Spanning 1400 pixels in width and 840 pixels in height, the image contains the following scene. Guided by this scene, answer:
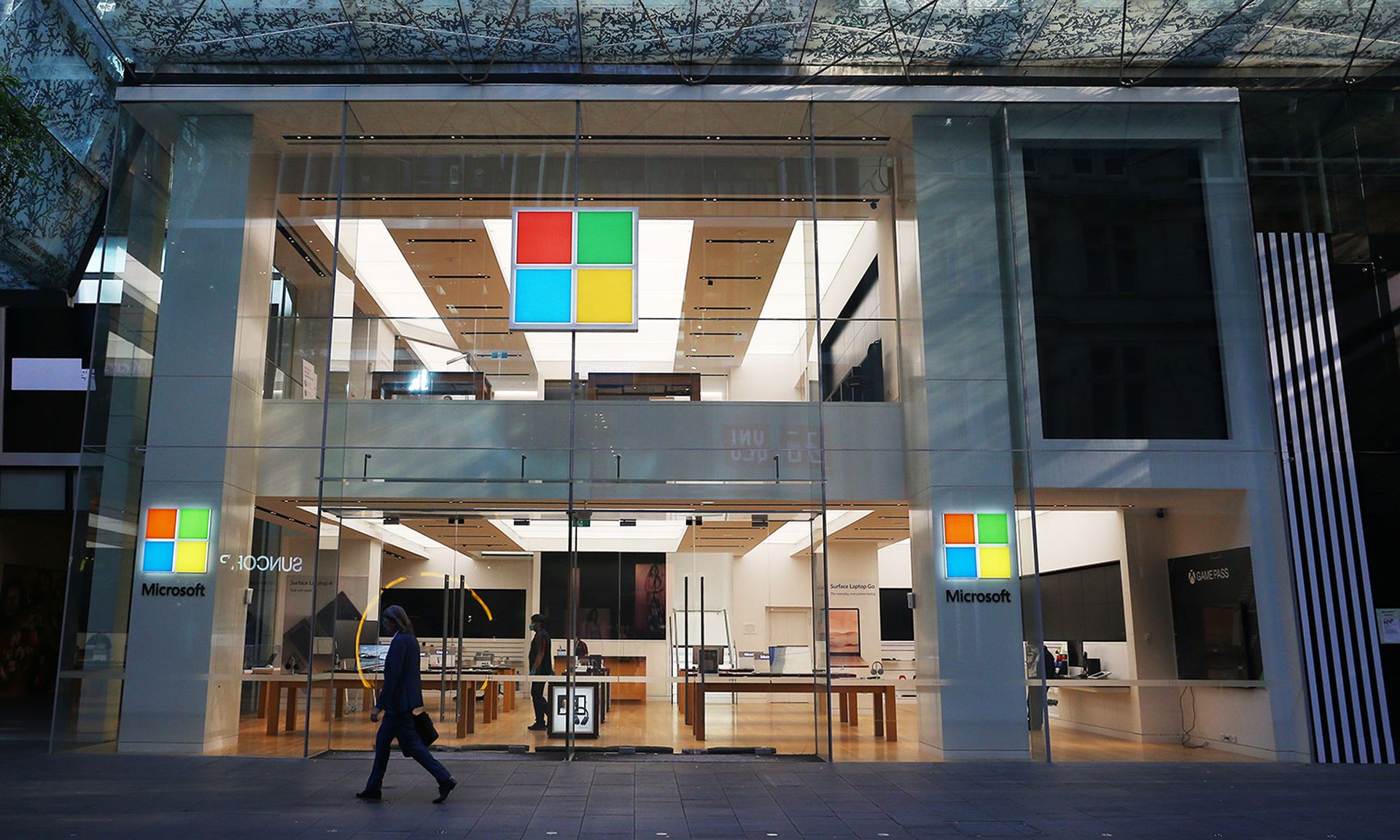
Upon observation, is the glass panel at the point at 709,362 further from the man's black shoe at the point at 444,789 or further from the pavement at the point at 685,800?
the man's black shoe at the point at 444,789

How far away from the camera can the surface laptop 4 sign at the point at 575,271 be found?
38.7 feet

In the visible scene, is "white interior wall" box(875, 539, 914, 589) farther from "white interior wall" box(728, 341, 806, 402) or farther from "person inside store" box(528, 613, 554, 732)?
"person inside store" box(528, 613, 554, 732)

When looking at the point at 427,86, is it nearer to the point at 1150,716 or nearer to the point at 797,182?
the point at 797,182

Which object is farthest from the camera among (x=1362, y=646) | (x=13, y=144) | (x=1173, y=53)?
(x=1173, y=53)

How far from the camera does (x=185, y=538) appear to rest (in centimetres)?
1119

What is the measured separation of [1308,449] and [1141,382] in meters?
1.82

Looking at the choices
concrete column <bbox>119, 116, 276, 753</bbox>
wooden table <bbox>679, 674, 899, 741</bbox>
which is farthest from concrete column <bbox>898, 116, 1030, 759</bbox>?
concrete column <bbox>119, 116, 276, 753</bbox>

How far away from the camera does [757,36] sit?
11.5m

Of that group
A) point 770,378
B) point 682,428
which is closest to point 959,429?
point 770,378

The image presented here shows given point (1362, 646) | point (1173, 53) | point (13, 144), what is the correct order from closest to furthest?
point (13, 144)
point (1362, 646)
point (1173, 53)

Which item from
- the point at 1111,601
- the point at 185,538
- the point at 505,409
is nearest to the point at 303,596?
the point at 185,538

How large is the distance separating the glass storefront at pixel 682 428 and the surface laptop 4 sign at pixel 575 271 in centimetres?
A: 5

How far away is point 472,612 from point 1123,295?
7.80 metres

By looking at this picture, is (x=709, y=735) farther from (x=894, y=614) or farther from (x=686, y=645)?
(x=894, y=614)
